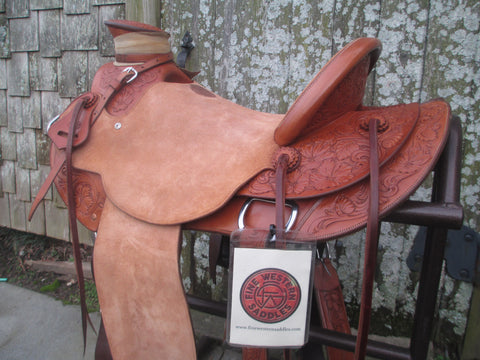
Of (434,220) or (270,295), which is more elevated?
(434,220)

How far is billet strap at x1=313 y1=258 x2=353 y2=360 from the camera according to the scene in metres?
0.85

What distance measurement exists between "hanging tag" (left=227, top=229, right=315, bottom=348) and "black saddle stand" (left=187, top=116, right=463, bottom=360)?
19 cm

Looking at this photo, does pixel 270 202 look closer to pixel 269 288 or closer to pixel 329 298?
pixel 269 288

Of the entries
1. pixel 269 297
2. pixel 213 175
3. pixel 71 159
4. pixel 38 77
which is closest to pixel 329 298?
pixel 269 297

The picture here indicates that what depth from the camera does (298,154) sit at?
61 centimetres

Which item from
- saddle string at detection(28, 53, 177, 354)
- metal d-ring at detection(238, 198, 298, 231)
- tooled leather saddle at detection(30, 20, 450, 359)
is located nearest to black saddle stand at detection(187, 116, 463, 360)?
tooled leather saddle at detection(30, 20, 450, 359)

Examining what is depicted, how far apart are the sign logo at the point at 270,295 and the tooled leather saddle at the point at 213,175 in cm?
9

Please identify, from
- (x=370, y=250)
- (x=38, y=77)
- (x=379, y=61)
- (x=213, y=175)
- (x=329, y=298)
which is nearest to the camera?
(x=370, y=250)

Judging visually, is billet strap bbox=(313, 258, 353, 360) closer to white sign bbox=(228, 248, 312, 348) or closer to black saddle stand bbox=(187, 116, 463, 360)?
black saddle stand bbox=(187, 116, 463, 360)

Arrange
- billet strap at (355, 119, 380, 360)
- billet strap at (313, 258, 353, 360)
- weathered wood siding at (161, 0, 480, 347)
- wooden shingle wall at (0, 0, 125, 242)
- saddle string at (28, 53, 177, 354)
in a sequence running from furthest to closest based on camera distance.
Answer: wooden shingle wall at (0, 0, 125, 242)
weathered wood siding at (161, 0, 480, 347)
billet strap at (313, 258, 353, 360)
saddle string at (28, 53, 177, 354)
billet strap at (355, 119, 380, 360)

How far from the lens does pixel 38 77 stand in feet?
5.99

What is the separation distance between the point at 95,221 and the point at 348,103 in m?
0.64

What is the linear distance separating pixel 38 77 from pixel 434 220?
211 cm

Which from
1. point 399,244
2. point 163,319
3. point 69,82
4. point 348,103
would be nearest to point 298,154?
point 348,103
